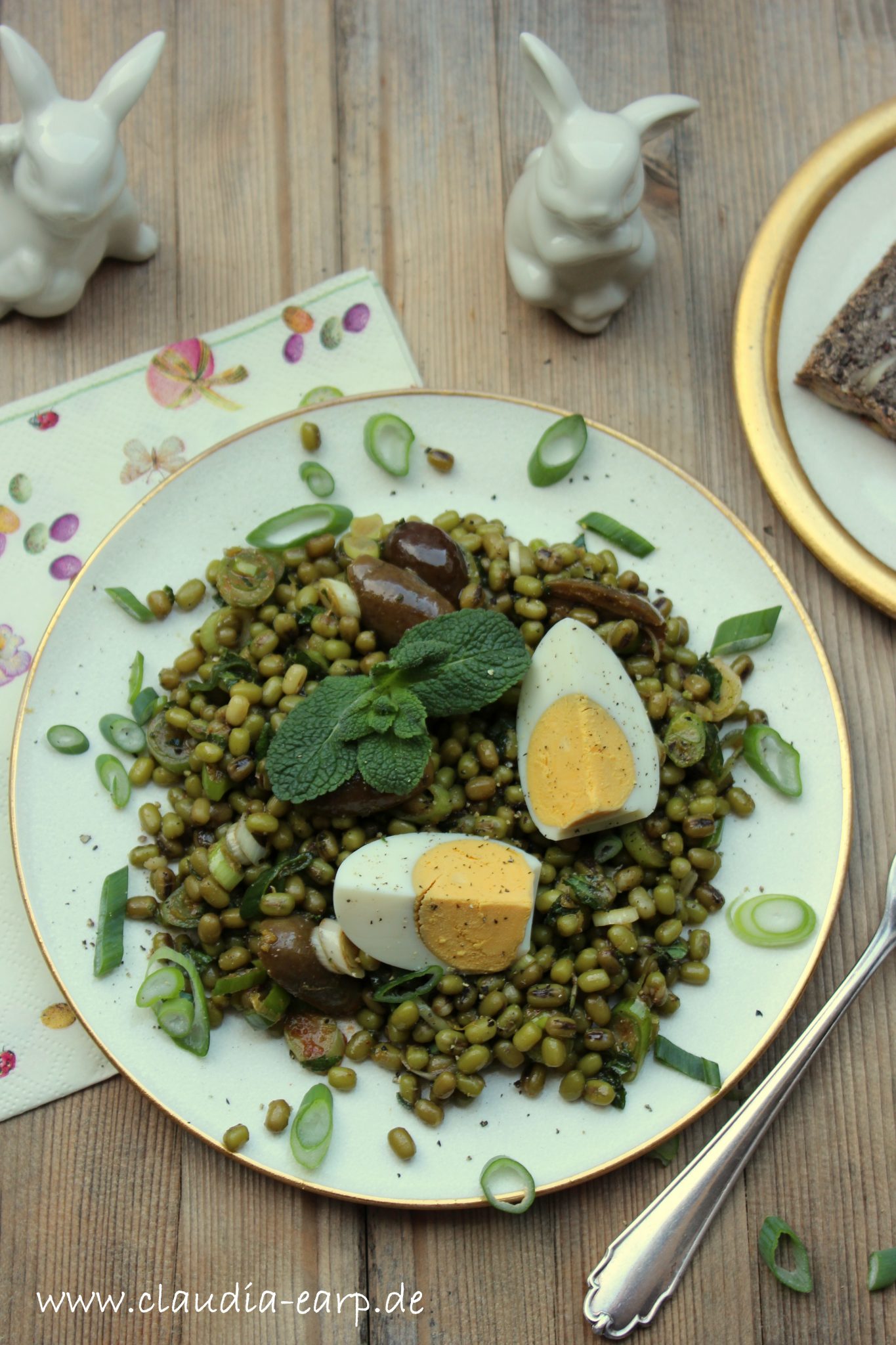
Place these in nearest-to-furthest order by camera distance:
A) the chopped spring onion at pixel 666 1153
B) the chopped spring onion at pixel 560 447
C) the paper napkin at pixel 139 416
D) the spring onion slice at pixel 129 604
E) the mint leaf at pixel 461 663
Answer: the mint leaf at pixel 461 663
the chopped spring onion at pixel 666 1153
the spring onion slice at pixel 129 604
the chopped spring onion at pixel 560 447
the paper napkin at pixel 139 416

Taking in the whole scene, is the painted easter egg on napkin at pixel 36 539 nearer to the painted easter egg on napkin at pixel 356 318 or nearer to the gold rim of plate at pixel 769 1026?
the gold rim of plate at pixel 769 1026

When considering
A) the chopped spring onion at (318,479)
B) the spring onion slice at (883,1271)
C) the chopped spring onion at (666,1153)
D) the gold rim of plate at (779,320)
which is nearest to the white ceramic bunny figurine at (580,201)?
the gold rim of plate at (779,320)

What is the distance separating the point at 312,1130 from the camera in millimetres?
2242

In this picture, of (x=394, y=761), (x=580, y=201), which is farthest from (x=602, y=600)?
(x=580, y=201)

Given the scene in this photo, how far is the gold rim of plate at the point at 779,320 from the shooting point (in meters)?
2.72

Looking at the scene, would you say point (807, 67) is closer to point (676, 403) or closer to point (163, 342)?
point (676, 403)

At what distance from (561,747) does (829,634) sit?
96 centimetres

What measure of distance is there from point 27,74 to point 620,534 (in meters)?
1.74

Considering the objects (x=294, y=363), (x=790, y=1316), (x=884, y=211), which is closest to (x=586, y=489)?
(x=294, y=363)

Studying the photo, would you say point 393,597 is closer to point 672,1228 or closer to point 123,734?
point 123,734

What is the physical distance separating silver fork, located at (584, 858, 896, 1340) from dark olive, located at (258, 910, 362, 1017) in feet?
2.79

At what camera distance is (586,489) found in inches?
104

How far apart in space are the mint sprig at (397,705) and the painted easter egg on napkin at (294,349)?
0.97 meters

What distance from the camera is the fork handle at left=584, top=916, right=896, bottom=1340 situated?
2.33 metres
